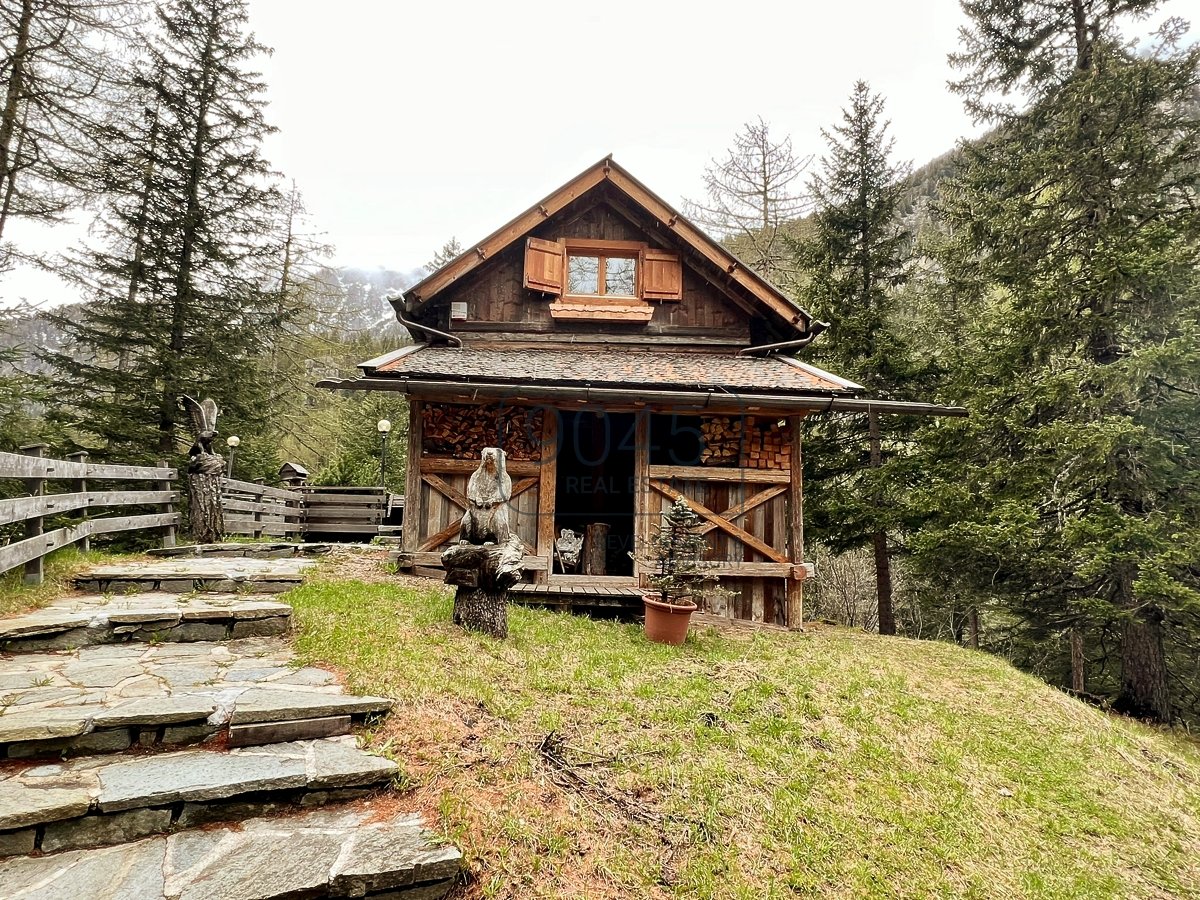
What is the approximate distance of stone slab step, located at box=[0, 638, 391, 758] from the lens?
263 cm

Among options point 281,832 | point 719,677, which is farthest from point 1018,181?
point 281,832

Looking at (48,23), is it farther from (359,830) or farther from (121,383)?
(359,830)

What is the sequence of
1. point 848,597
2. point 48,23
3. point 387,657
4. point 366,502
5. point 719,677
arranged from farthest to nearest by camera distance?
point 848,597 < point 366,502 < point 48,23 < point 719,677 < point 387,657

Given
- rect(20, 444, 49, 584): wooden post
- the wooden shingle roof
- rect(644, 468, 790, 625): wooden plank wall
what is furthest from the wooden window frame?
rect(20, 444, 49, 584): wooden post

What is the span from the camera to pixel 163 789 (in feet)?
7.60

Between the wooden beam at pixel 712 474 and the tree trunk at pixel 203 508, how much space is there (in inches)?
292

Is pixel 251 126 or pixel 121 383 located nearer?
pixel 121 383

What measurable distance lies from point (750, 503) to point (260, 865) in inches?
262

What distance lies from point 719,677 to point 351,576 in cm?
483

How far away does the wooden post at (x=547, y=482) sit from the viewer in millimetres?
7461

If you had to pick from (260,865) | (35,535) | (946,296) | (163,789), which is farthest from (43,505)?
(946,296)

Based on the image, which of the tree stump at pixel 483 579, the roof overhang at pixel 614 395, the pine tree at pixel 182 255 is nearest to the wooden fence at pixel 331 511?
the pine tree at pixel 182 255

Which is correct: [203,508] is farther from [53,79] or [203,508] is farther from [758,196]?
[758,196]

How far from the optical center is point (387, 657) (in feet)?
12.8
